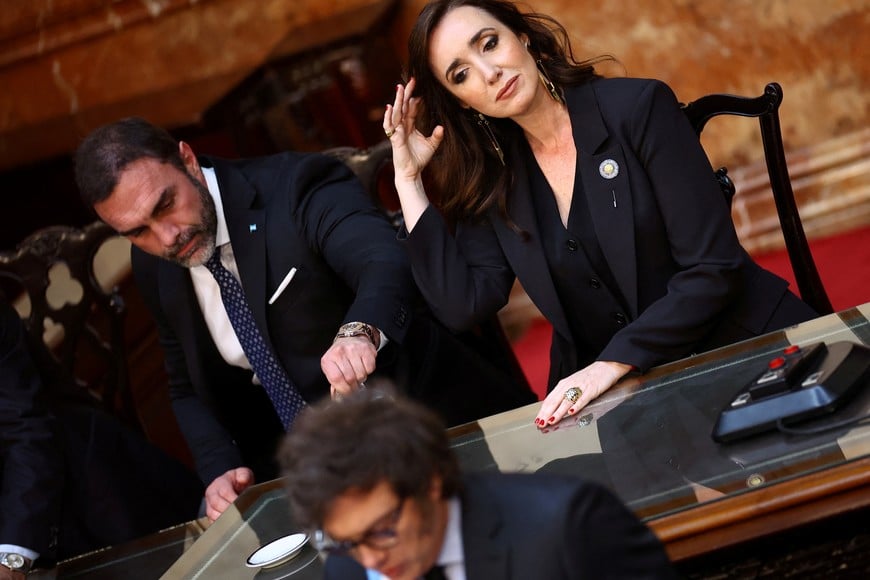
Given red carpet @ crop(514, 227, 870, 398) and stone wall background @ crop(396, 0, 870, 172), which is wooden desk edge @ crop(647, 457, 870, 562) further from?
stone wall background @ crop(396, 0, 870, 172)

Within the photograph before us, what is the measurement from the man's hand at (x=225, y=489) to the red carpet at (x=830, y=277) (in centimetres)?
163

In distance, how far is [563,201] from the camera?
2.61m

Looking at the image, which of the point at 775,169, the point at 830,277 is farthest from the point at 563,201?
the point at 830,277

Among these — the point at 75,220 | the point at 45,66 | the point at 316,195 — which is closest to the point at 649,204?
the point at 316,195

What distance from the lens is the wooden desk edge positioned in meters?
1.50

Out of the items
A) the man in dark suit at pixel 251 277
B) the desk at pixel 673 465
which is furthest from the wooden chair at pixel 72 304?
the desk at pixel 673 465

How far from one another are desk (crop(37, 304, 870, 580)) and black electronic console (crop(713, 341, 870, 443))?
0.07 feet

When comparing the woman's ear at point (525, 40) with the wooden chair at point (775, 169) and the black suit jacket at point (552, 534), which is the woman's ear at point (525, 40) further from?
the black suit jacket at point (552, 534)

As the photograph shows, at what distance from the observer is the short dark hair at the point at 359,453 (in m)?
1.20

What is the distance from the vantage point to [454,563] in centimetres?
129

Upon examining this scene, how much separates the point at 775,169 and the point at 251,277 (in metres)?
1.21

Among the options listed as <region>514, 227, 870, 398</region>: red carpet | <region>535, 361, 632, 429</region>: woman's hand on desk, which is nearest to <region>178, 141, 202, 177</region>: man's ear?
<region>535, 361, 632, 429</region>: woman's hand on desk

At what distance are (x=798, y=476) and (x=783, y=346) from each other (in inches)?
19.9

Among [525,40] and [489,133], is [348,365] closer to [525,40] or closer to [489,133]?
[489,133]
